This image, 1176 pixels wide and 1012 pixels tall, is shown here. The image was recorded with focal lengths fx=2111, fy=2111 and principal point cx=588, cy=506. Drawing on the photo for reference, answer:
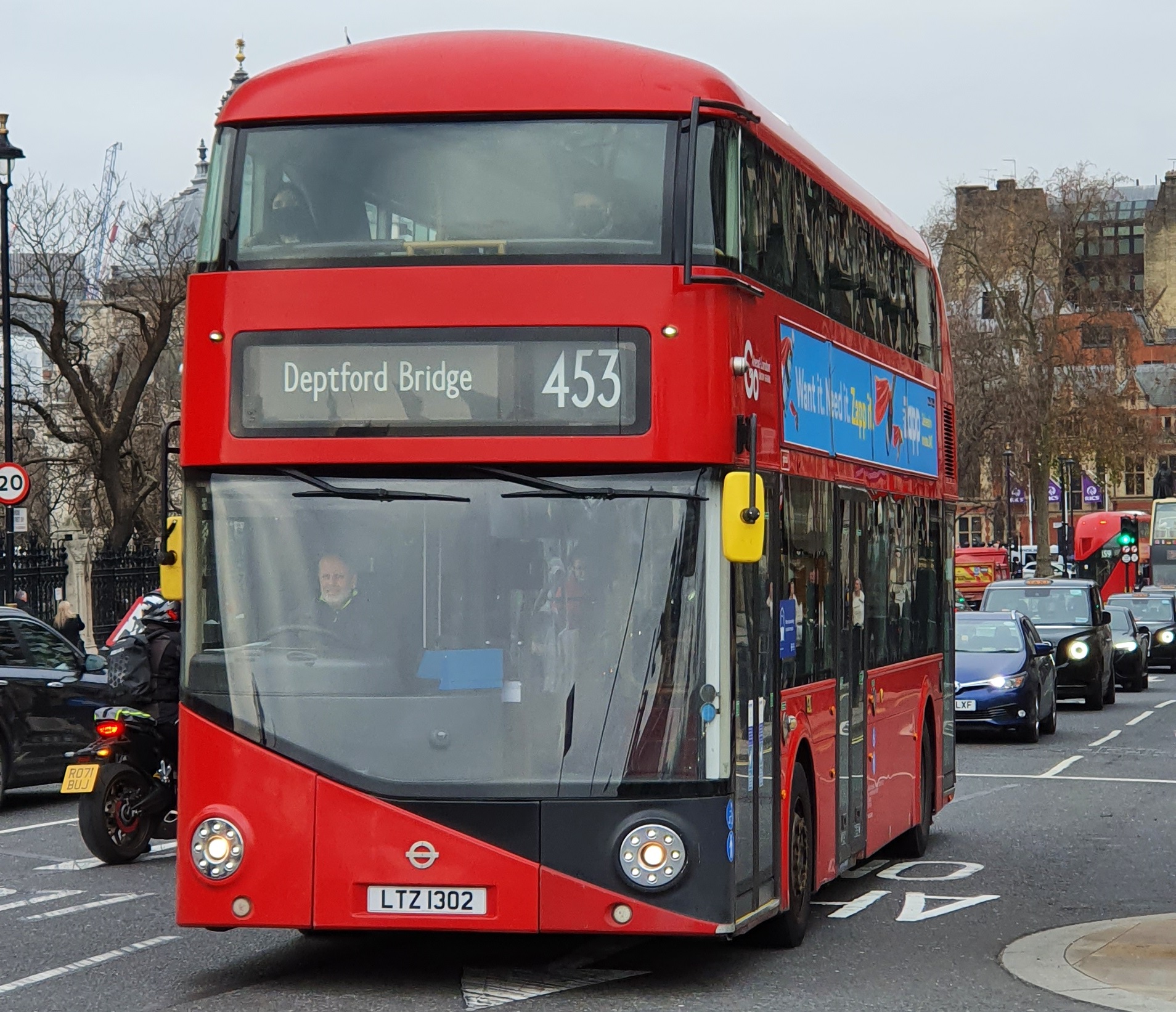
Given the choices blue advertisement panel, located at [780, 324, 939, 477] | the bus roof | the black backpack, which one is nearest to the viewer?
the bus roof

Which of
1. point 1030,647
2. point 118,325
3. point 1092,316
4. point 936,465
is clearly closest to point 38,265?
point 118,325

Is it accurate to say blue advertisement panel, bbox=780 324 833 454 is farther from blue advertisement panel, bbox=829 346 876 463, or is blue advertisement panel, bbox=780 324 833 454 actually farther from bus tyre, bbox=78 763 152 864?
bus tyre, bbox=78 763 152 864

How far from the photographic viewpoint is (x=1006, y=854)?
13.9 meters

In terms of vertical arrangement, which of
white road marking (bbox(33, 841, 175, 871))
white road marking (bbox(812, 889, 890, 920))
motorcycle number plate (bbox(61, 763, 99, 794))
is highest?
motorcycle number plate (bbox(61, 763, 99, 794))

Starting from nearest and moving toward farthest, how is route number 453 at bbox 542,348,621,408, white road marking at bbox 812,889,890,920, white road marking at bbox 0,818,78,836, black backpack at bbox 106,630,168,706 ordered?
route number 453 at bbox 542,348,621,408 → white road marking at bbox 812,889,890,920 → black backpack at bbox 106,630,168,706 → white road marking at bbox 0,818,78,836

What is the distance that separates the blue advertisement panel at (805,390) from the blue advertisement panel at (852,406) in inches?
7.6

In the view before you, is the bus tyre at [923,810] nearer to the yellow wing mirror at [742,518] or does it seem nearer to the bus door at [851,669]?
the bus door at [851,669]

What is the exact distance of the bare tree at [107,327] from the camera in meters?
40.9

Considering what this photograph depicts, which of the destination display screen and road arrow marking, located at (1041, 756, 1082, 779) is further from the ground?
the destination display screen

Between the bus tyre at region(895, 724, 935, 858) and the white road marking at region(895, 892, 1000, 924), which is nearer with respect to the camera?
the white road marking at region(895, 892, 1000, 924)

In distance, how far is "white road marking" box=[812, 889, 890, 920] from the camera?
11070 mm

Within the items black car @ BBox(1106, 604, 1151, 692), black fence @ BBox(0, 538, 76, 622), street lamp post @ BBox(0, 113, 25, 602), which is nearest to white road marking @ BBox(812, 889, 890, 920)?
street lamp post @ BBox(0, 113, 25, 602)

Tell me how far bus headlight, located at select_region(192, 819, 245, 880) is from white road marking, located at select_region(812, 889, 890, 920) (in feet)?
12.6

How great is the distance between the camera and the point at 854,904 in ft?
37.7
